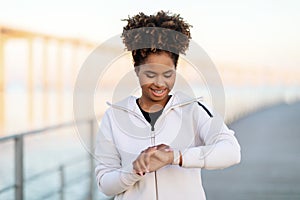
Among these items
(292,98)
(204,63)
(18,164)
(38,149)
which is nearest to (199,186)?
(204,63)

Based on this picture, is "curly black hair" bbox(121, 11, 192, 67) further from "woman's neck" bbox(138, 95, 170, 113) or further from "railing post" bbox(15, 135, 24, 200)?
"railing post" bbox(15, 135, 24, 200)

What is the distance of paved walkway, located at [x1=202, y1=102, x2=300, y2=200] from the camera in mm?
4447

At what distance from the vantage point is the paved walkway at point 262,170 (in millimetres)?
4447

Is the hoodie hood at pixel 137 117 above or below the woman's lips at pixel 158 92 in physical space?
below

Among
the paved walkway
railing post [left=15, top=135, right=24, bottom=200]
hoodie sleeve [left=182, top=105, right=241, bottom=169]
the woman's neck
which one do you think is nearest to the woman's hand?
hoodie sleeve [left=182, top=105, right=241, bottom=169]

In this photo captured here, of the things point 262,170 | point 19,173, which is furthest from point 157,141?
point 262,170

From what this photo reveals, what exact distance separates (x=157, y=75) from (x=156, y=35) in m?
0.09

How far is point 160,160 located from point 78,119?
0.27 meters

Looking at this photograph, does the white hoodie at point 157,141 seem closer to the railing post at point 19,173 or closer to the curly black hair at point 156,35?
the curly black hair at point 156,35

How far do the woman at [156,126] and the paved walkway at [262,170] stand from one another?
289 cm

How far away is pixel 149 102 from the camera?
4.58 feet

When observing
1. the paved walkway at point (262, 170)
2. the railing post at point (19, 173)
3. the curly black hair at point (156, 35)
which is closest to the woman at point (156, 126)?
the curly black hair at point (156, 35)

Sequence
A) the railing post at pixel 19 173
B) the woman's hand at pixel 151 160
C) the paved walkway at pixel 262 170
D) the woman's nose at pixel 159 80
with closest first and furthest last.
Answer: the woman's hand at pixel 151 160, the woman's nose at pixel 159 80, the railing post at pixel 19 173, the paved walkway at pixel 262 170

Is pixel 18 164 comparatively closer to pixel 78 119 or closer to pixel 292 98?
pixel 78 119
